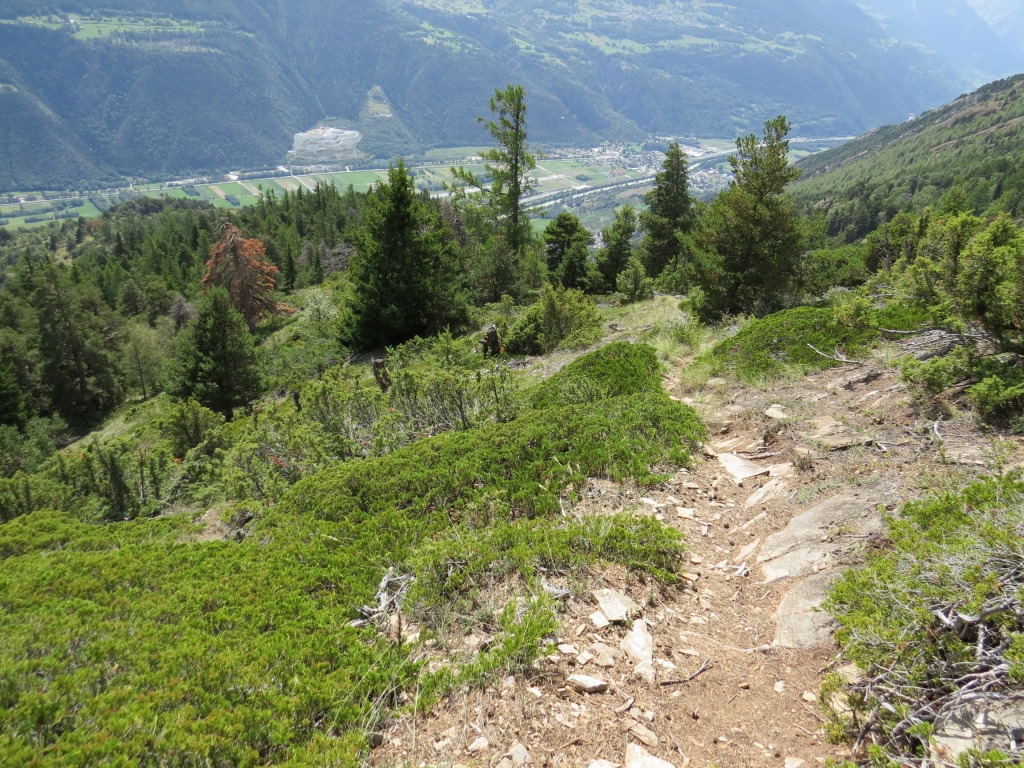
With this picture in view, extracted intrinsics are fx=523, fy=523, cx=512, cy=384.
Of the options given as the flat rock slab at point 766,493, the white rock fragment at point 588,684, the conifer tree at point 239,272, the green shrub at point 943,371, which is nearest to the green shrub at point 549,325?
the green shrub at point 943,371

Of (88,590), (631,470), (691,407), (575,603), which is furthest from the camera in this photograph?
(691,407)

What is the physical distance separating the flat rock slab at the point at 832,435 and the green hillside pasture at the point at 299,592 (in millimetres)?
1325

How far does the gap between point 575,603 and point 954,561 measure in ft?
7.84

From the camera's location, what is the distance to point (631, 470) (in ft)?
19.5

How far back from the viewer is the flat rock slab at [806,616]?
3529mm

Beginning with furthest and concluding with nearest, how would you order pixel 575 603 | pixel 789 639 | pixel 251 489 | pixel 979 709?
pixel 251 489 < pixel 575 603 < pixel 789 639 < pixel 979 709

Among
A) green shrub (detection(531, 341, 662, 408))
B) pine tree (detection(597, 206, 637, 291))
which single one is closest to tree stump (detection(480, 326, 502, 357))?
green shrub (detection(531, 341, 662, 408))

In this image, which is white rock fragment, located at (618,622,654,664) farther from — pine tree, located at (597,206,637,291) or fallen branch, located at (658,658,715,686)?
pine tree, located at (597,206,637,291)

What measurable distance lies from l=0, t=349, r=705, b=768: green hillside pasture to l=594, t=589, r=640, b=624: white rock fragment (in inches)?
11.1

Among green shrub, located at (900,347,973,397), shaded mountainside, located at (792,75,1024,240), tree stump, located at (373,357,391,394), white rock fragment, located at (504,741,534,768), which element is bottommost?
white rock fragment, located at (504,741,534,768)

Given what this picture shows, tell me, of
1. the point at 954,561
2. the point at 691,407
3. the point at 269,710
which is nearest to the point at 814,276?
the point at 691,407

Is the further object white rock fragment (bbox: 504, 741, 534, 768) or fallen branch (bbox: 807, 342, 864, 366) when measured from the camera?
fallen branch (bbox: 807, 342, 864, 366)

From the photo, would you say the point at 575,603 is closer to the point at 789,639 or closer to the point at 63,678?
the point at 789,639

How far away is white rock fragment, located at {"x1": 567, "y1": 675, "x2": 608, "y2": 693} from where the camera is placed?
129 inches
